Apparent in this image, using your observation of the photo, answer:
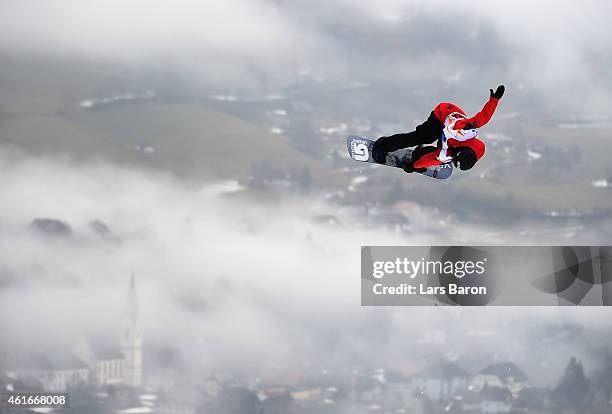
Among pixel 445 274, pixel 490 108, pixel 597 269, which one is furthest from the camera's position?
pixel 597 269

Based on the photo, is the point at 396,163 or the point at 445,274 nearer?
the point at 396,163

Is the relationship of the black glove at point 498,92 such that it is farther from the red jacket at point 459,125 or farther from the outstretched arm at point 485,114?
the red jacket at point 459,125

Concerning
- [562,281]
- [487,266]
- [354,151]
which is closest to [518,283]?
[562,281]

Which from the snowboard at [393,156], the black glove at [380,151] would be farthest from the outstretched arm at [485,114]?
the black glove at [380,151]

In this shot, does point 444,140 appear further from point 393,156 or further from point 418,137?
point 393,156

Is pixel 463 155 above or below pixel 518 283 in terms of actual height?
below

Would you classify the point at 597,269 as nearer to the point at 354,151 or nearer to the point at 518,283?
the point at 518,283

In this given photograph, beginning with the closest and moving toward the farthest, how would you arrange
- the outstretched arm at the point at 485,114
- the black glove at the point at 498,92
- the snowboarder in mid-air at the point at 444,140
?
1. the black glove at the point at 498,92
2. the outstretched arm at the point at 485,114
3. the snowboarder in mid-air at the point at 444,140

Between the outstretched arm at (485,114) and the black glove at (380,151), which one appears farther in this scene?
the black glove at (380,151)
